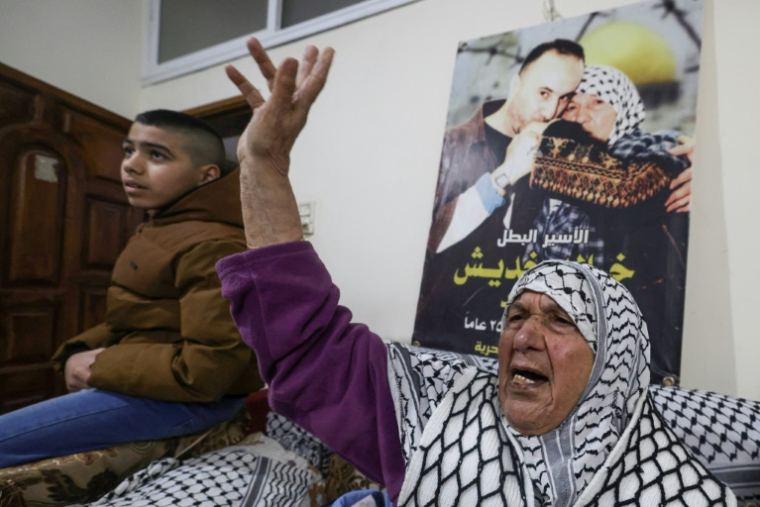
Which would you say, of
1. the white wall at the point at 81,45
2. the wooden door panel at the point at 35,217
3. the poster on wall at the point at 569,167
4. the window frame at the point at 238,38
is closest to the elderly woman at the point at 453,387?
the poster on wall at the point at 569,167

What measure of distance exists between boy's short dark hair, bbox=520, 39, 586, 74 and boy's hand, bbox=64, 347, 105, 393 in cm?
161

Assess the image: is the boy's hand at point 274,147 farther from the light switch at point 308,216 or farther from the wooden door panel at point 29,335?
the wooden door panel at point 29,335

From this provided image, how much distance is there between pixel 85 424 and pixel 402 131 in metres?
1.44

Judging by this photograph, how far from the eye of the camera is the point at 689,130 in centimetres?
132

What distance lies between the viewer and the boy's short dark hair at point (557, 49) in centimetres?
151

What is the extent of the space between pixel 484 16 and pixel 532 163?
0.63 m

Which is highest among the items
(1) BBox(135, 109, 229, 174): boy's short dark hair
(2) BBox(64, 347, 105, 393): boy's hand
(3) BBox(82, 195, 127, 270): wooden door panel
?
(1) BBox(135, 109, 229, 174): boy's short dark hair

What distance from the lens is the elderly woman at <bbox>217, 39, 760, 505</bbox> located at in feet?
2.51

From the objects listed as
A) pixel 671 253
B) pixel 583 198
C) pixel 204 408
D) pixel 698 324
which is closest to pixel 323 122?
pixel 583 198

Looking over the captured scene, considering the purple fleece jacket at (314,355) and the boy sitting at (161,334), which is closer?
the purple fleece jacket at (314,355)

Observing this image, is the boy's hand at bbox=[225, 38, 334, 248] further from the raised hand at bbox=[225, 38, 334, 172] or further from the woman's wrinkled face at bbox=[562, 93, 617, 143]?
the woman's wrinkled face at bbox=[562, 93, 617, 143]

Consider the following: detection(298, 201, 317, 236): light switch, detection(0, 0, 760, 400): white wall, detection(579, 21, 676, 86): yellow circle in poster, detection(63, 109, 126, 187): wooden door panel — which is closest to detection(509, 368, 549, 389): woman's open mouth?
detection(0, 0, 760, 400): white wall

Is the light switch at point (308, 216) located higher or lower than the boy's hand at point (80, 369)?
higher

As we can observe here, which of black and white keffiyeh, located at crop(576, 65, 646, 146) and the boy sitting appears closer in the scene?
the boy sitting
